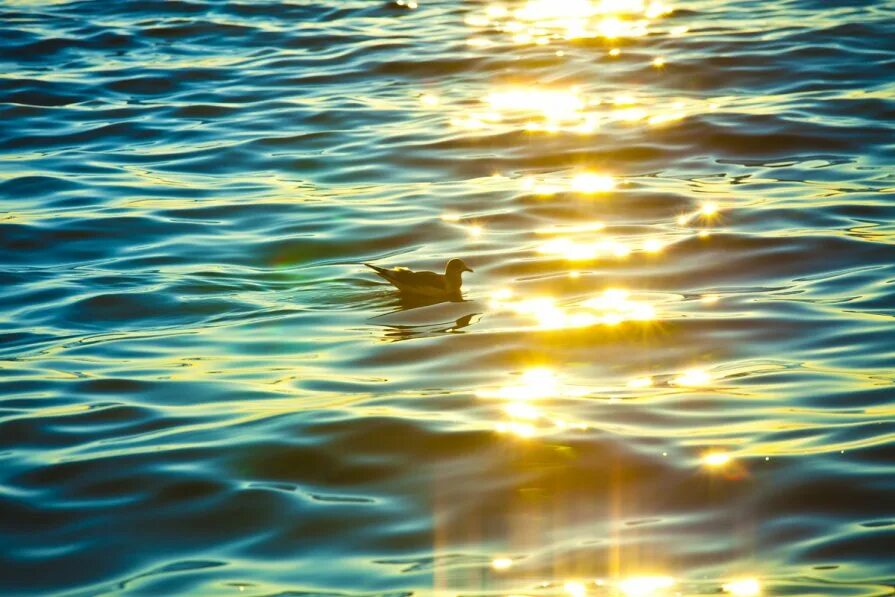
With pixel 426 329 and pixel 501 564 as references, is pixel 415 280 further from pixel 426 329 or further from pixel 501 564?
Answer: pixel 501 564

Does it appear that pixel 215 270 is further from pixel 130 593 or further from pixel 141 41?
pixel 141 41

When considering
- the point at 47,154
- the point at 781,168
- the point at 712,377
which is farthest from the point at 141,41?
the point at 712,377

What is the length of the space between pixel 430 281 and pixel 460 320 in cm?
48

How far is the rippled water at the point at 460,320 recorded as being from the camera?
743 centimetres

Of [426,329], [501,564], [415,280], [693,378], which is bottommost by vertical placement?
[426,329]

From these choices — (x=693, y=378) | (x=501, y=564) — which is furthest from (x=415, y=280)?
(x=501, y=564)

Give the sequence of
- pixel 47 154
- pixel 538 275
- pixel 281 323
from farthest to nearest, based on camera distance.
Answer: pixel 47 154
pixel 538 275
pixel 281 323

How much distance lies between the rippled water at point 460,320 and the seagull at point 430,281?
16 centimetres

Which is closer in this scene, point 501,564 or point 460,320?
point 501,564

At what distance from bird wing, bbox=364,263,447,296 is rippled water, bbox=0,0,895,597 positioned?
0.18 meters

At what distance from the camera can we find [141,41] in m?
27.0

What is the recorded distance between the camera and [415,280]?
12.5 meters

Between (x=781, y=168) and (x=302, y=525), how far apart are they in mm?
10745

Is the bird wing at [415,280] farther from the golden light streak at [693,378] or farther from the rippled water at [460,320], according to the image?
the golden light streak at [693,378]
